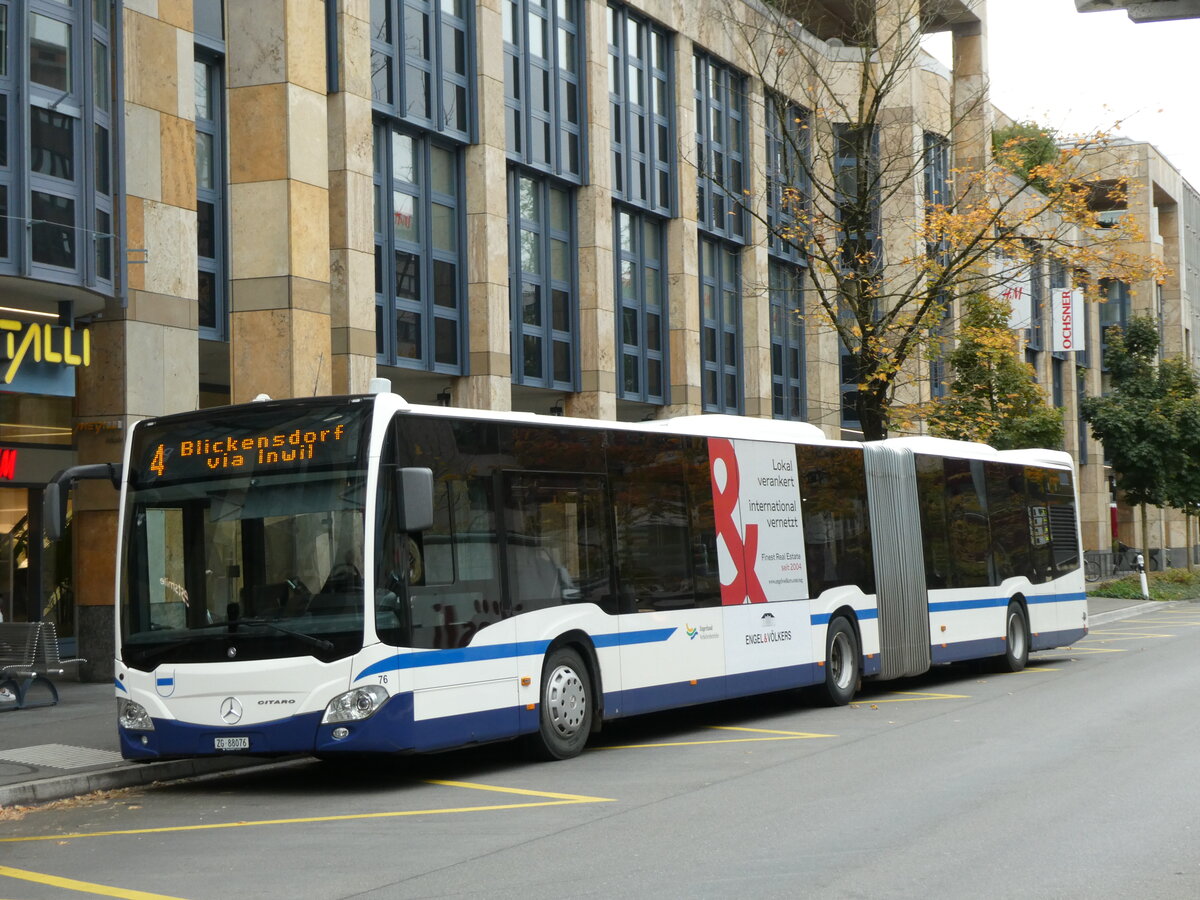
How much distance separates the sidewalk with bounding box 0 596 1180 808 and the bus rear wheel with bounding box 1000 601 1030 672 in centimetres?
1193

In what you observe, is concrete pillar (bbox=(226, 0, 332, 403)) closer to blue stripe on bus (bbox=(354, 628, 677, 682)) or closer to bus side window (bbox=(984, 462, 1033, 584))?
blue stripe on bus (bbox=(354, 628, 677, 682))

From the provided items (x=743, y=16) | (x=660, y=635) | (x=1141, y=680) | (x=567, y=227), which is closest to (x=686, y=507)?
(x=660, y=635)

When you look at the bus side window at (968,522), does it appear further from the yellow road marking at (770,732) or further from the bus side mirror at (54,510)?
the bus side mirror at (54,510)

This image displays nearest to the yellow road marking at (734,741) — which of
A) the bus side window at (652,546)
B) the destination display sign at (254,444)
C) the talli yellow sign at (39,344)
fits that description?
the bus side window at (652,546)

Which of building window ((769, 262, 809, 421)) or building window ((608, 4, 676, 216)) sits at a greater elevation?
building window ((608, 4, 676, 216))

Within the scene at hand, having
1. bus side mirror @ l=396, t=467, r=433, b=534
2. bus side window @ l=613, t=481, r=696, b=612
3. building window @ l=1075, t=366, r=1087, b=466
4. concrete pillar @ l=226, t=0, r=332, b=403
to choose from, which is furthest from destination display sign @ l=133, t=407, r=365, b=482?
building window @ l=1075, t=366, r=1087, b=466

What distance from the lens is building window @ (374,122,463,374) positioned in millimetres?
24312

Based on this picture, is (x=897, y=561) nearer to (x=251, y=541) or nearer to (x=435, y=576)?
(x=435, y=576)

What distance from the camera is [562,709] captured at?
12680mm

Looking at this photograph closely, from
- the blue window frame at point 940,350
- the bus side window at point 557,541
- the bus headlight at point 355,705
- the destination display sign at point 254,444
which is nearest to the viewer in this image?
the bus headlight at point 355,705

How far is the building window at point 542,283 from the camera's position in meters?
27.9

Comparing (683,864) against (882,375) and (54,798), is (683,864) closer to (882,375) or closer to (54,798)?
(54,798)

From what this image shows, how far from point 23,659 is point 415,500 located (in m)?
7.49

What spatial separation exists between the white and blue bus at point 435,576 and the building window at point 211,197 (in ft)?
30.2
